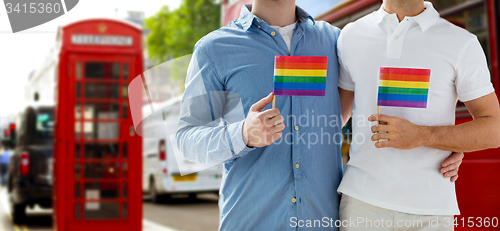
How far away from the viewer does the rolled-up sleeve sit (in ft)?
5.77

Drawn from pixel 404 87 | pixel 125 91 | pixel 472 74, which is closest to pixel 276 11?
pixel 404 87

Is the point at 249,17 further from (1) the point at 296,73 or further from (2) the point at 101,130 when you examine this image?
(2) the point at 101,130

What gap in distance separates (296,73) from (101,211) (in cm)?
476

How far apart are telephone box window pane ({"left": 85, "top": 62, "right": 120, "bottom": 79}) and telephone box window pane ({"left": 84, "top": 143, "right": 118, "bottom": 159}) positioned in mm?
805

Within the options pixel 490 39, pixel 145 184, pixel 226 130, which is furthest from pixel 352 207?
pixel 145 184

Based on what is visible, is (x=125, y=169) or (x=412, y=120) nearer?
(x=412, y=120)

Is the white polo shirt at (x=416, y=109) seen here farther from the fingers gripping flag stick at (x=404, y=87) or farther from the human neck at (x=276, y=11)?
the human neck at (x=276, y=11)

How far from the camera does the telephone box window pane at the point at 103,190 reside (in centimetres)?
574

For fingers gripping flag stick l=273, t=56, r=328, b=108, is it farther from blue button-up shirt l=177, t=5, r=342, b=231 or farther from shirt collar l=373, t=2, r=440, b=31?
shirt collar l=373, t=2, r=440, b=31

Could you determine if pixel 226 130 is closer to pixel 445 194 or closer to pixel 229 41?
pixel 229 41

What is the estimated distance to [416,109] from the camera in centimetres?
175

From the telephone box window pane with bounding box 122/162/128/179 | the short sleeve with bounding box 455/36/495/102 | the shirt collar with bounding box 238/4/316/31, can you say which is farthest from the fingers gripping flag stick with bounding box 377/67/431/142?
the telephone box window pane with bounding box 122/162/128/179

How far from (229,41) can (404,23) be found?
67 centimetres

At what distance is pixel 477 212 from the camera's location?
310 centimetres
